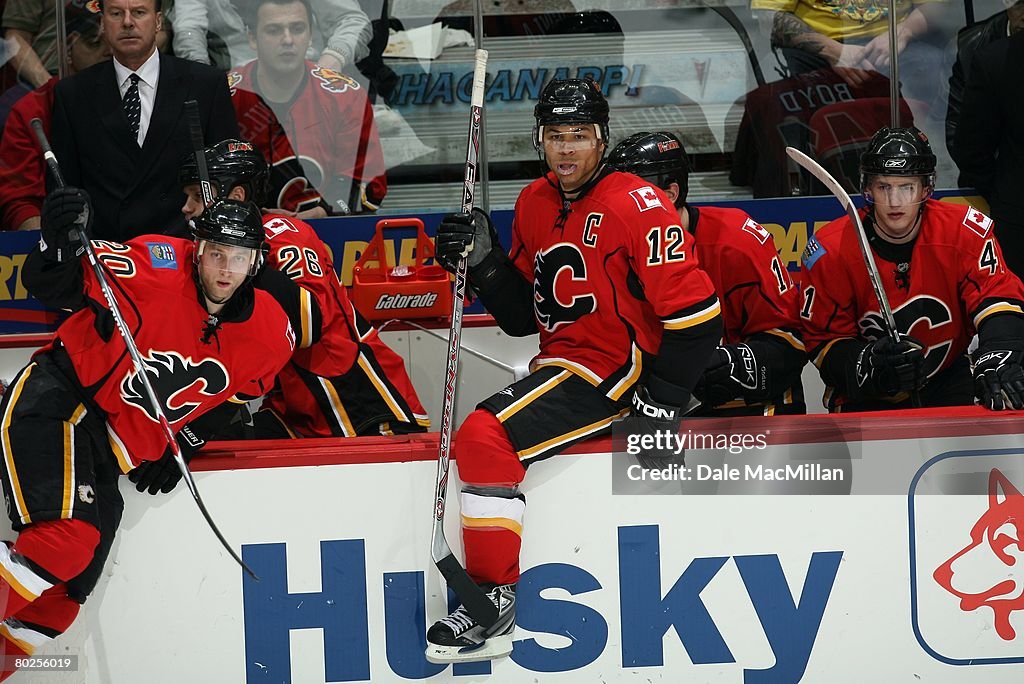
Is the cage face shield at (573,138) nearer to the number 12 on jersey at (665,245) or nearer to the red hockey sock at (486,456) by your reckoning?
the number 12 on jersey at (665,245)

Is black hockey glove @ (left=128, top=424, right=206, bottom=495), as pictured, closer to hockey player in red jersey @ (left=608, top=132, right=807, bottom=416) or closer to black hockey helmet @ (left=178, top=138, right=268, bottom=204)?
black hockey helmet @ (left=178, top=138, right=268, bottom=204)

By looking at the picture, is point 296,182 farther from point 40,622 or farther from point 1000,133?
point 1000,133

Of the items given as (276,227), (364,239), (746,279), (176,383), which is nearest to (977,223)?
(746,279)

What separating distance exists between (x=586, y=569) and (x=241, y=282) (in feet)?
3.30

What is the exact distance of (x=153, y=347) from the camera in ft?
9.40

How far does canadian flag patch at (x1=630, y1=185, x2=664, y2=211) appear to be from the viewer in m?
2.92

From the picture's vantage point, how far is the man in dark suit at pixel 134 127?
3824 millimetres

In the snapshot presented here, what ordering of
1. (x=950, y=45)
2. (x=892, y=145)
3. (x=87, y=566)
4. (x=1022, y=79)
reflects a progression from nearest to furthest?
(x=87, y=566) → (x=892, y=145) → (x=1022, y=79) → (x=950, y=45)

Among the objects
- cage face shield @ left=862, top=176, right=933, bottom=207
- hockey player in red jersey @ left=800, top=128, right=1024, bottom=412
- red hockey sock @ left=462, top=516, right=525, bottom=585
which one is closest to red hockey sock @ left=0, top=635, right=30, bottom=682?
red hockey sock @ left=462, top=516, right=525, bottom=585

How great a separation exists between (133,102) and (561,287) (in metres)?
1.62

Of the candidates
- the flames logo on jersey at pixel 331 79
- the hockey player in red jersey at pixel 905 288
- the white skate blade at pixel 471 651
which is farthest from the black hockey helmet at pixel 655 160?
the white skate blade at pixel 471 651

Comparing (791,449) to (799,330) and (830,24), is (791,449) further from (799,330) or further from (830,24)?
(830,24)

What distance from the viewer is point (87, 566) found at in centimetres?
277

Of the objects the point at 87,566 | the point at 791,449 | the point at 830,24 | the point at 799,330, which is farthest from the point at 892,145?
the point at 87,566
